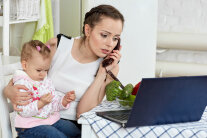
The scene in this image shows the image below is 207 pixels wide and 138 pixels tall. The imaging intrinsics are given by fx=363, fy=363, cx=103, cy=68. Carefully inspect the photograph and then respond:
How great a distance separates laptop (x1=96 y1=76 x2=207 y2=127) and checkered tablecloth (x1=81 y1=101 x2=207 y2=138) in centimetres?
2

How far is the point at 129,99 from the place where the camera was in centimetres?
128

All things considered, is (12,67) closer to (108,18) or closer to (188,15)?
(108,18)

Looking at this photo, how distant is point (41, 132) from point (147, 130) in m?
0.48

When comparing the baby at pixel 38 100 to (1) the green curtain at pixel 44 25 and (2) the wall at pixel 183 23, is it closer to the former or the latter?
(1) the green curtain at pixel 44 25

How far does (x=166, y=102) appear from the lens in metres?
1.10

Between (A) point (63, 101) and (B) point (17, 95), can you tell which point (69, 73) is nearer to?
(A) point (63, 101)

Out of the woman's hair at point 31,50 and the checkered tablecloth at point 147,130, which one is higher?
the woman's hair at point 31,50

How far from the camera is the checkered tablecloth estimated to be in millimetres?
1094

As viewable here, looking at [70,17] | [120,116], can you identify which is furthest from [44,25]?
[120,116]

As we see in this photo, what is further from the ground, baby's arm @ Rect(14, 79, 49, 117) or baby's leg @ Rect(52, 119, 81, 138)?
baby's arm @ Rect(14, 79, 49, 117)

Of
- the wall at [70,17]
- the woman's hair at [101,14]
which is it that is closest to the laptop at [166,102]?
the woman's hair at [101,14]

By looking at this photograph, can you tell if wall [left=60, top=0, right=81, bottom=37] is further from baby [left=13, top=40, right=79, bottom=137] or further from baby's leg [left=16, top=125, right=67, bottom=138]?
baby's leg [left=16, top=125, right=67, bottom=138]

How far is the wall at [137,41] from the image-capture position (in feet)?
10.4

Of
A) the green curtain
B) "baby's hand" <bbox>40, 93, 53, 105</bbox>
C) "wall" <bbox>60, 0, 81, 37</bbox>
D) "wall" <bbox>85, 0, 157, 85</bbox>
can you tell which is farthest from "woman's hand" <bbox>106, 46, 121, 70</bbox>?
"wall" <bbox>60, 0, 81, 37</bbox>
